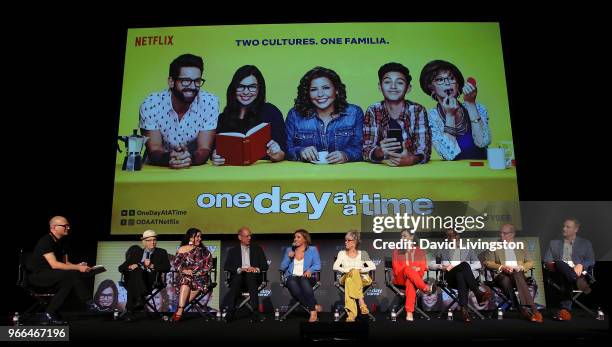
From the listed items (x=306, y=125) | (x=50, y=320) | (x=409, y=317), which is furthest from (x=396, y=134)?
(x=50, y=320)

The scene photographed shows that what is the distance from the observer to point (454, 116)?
6.44 m

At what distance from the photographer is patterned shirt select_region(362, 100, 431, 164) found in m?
6.38

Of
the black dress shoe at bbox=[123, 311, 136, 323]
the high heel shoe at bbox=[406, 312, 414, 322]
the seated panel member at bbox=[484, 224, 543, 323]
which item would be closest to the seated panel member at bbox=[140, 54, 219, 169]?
the black dress shoe at bbox=[123, 311, 136, 323]

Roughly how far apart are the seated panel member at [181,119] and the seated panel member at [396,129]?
1741 mm

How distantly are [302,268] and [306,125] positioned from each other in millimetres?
1647

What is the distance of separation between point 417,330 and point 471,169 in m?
2.23

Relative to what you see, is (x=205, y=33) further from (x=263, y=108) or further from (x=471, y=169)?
(x=471, y=169)

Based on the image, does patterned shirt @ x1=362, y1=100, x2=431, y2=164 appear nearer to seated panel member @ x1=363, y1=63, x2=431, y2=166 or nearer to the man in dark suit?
seated panel member @ x1=363, y1=63, x2=431, y2=166

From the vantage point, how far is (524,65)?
268 inches

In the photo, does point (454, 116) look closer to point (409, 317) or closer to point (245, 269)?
point (409, 317)

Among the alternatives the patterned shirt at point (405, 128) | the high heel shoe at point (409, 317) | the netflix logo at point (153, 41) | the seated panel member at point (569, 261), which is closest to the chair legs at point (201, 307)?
the high heel shoe at point (409, 317)

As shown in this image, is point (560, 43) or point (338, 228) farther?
point (560, 43)

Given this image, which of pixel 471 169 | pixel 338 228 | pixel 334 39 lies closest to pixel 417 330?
Answer: pixel 338 228

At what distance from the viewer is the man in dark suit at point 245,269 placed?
5449mm
